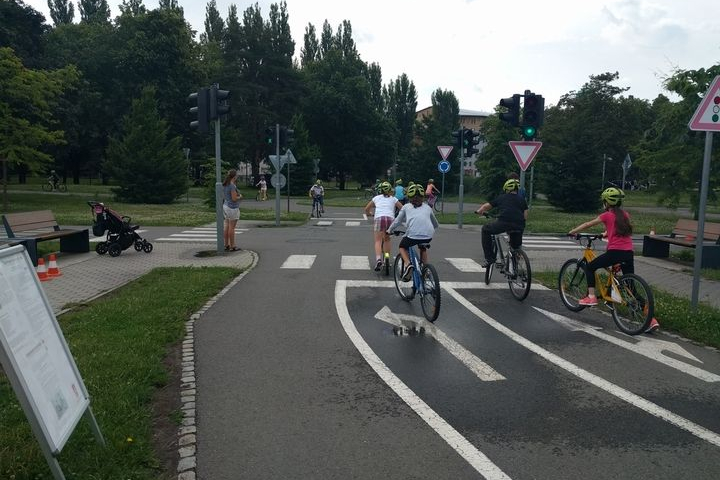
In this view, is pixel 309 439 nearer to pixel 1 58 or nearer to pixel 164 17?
pixel 1 58

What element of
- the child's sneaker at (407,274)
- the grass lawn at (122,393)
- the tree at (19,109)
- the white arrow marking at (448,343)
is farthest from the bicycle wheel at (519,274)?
the tree at (19,109)

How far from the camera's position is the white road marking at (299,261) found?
12516 mm

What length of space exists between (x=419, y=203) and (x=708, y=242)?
324 inches

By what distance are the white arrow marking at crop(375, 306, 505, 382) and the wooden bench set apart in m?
6.85

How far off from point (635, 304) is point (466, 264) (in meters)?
6.09

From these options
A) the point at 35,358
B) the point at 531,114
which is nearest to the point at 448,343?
the point at 35,358

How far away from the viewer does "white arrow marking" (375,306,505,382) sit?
18.6 ft

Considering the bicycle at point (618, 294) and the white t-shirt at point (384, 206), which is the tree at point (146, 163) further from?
the bicycle at point (618, 294)

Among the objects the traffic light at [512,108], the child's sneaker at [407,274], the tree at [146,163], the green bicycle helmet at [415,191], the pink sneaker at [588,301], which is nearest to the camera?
the pink sneaker at [588,301]

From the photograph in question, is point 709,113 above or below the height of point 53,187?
above

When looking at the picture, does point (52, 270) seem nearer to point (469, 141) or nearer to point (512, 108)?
point (512, 108)

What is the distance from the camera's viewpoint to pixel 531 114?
46.8 feet

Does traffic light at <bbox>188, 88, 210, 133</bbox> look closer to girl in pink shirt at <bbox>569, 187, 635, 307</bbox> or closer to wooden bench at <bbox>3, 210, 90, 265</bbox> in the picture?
wooden bench at <bbox>3, 210, 90, 265</bbox>

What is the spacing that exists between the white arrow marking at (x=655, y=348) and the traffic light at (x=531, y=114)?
24.3 feet
